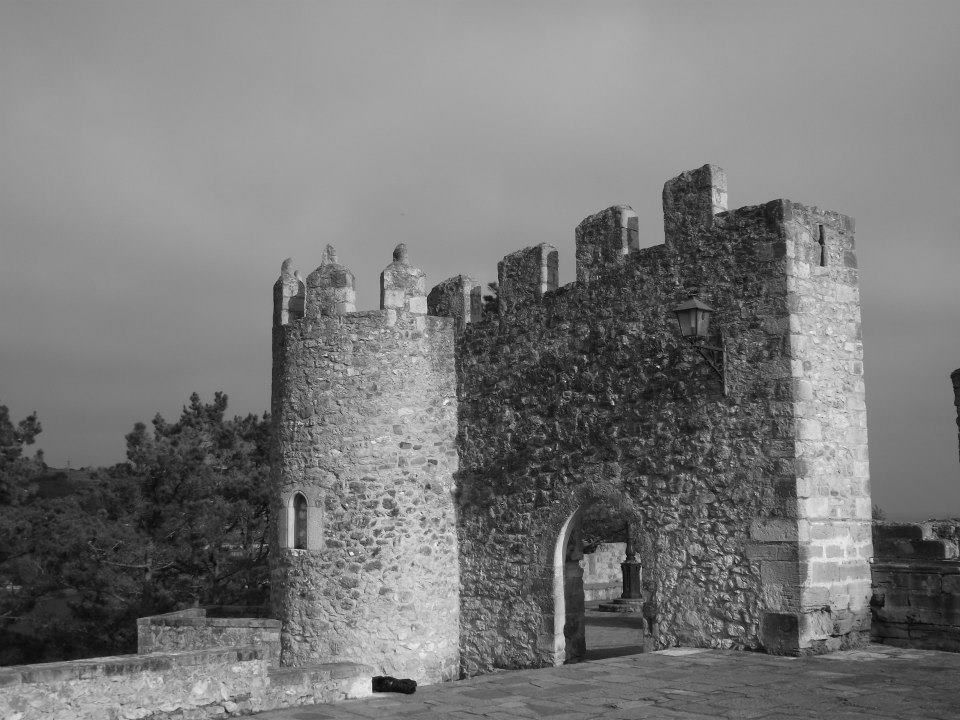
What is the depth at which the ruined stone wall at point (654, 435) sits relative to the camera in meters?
9.25

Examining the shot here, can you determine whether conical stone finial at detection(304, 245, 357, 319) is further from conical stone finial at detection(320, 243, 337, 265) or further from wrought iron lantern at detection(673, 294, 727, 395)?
wrought iron lantern at detection(673, 294, 727, 395)

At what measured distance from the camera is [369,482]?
12.3 meters

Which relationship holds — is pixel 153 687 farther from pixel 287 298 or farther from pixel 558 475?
pixel 287 298

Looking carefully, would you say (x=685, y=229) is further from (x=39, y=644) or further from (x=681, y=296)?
(x=39, y=644)

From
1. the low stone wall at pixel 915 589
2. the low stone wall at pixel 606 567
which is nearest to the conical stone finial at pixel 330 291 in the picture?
the low stone wall at pixel 915 589

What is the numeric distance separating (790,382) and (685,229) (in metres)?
1.97

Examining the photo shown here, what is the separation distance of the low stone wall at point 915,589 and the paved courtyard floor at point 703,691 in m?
0.25

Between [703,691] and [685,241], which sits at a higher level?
[685,241]

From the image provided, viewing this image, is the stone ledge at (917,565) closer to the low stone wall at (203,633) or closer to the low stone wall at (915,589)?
the low stone wall at (915,589)

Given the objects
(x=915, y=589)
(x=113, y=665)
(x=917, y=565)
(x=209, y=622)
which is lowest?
(x=209, y=622)

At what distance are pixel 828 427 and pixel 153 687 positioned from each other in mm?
6266

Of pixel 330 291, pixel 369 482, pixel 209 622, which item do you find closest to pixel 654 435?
pixel 369 482

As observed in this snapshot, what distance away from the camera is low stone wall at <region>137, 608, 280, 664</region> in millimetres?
12336

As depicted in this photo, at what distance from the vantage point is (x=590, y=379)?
11016 millimetres
